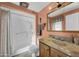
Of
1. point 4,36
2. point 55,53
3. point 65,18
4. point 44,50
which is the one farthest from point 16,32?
point 65,18

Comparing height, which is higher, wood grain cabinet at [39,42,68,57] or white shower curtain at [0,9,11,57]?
white shower curtain at [0,9,11,57]

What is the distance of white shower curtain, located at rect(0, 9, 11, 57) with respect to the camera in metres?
1.62

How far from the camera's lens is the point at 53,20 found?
5.52 ft

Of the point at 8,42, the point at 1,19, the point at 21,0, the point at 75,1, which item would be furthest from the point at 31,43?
the point at 75,1

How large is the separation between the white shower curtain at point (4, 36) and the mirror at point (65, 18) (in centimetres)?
63

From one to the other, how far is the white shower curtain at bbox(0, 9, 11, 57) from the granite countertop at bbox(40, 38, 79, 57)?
0.52 metres

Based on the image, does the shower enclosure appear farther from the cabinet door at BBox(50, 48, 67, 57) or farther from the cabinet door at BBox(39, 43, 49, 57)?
the cabinet door at BBox(50, 48, 67, 57)

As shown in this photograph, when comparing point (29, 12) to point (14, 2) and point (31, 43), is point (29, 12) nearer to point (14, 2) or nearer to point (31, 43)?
point (14, 2)

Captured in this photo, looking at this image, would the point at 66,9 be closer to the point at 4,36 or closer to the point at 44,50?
the point at 44,50

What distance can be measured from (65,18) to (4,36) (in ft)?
3.06

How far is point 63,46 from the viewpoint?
153 cm

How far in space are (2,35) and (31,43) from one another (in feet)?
1.47

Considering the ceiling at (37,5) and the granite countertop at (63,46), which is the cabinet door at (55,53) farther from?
the ceiling at (37,5)

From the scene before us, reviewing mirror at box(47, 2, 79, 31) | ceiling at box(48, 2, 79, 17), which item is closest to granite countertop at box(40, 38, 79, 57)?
mirror at box(47, 2, 79, 31)
